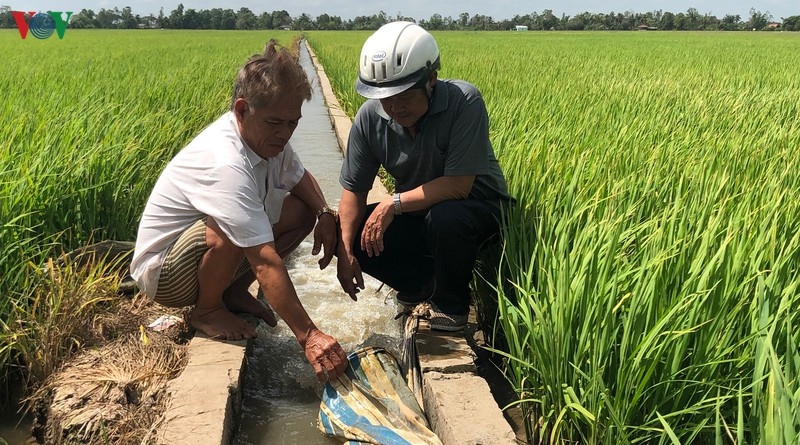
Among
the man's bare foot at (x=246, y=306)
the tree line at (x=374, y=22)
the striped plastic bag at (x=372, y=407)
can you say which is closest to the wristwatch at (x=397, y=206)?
the striped plastic bag at (x=372, y=407)

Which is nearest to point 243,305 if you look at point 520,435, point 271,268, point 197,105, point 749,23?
point 271,268

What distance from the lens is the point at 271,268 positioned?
1803 millimetres

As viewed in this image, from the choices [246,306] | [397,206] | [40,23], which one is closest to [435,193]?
[397,206]

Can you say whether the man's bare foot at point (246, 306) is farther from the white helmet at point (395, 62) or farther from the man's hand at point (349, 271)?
the white helmet at point (395, 62)

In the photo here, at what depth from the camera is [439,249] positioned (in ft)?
7.01

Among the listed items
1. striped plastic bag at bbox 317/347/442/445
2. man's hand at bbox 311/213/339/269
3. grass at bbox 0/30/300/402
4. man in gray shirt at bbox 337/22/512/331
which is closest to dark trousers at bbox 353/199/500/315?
man in gray shirt at bbox 337/22/512/331

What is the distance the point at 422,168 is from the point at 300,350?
2.52 ft

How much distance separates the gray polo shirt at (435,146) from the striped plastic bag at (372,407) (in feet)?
2.15

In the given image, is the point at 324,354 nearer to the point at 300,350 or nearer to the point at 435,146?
the point at 300,350

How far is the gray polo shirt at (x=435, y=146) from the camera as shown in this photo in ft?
6.93

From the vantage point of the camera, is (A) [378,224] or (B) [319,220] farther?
(B) [319,220]

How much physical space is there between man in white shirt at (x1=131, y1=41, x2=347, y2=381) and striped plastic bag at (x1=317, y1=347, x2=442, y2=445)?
6 cm

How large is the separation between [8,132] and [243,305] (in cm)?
177

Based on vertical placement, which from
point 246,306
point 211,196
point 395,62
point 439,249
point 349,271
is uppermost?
point 395,62
